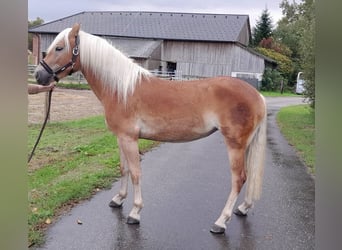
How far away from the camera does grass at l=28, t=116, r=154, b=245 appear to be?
3184 millimetres

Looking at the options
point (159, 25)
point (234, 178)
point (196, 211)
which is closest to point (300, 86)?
point (234, 178)

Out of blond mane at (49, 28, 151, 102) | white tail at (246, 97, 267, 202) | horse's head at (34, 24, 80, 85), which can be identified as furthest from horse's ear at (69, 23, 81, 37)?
white tail at (246, 97, 267, 202)

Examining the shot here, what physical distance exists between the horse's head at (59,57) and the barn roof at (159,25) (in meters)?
0.18

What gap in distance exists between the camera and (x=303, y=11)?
2.71 metres

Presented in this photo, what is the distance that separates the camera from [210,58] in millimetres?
3045

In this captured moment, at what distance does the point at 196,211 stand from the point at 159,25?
1.65 metres

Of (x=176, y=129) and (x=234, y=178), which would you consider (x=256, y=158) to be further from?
(x=176, y=129)

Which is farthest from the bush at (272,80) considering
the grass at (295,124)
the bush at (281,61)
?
the grass at (295,124)

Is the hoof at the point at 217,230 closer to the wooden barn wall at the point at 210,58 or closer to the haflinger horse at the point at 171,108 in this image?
the haflinger horse at the point at 171,108

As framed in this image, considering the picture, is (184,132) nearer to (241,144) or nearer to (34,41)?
(241,144)

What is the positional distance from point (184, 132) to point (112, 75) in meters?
0.71
